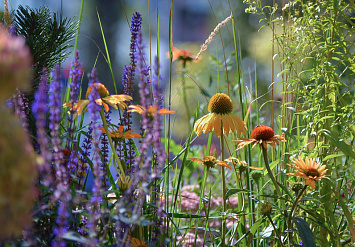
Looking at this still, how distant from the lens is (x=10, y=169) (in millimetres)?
247

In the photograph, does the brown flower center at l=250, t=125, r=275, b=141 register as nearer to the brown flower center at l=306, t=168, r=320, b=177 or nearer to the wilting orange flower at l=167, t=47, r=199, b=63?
the brown flower center at l=306, t=168, r=320, b=177

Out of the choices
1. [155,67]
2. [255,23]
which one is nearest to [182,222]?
[155,67]

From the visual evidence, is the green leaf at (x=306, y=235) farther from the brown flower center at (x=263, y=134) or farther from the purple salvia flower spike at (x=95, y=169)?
the purple salvia flower spike at (x=95, y=169)

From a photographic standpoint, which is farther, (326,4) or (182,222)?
(182,222)

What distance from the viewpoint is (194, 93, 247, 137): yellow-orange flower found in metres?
1.03

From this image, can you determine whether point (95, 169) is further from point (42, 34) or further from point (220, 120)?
point (42, 34)

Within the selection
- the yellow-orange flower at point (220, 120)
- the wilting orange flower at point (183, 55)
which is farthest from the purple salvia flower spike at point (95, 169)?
the wilting orange flower at point (183, 55)

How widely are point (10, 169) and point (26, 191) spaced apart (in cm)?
2

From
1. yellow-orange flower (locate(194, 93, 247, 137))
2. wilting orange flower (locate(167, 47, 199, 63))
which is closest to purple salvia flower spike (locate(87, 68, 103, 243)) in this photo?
yellow-orange flower (locate(194, 93, 247, 137))

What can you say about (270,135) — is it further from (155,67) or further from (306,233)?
(155,67)

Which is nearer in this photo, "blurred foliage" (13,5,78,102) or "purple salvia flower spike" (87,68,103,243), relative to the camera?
"purple salvia flower spike" (87,68,103,243)

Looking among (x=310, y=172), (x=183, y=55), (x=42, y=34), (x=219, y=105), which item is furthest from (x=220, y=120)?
(x=183, y=55)

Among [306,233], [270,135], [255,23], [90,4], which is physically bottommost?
[306,233]

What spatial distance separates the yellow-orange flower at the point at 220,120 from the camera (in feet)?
3.37
